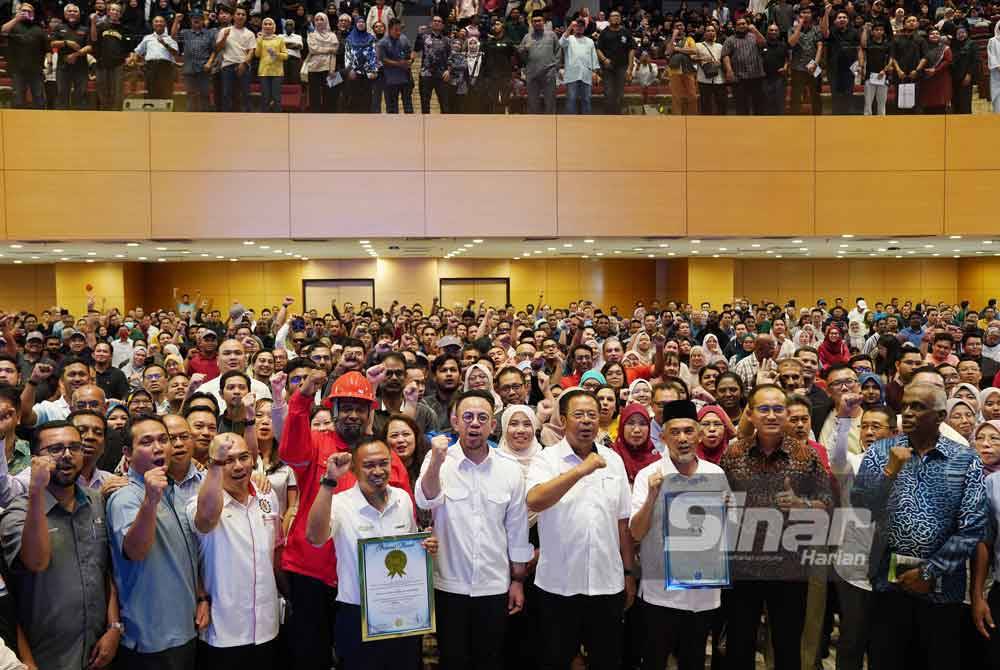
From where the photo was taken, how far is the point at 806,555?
14.2 ft

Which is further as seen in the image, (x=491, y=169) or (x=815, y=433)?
(x=491, y=169)

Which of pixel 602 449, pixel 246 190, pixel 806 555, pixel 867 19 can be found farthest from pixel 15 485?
pixel 867 19

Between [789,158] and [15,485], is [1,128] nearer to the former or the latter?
[15,485]

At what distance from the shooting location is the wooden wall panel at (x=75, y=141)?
43.5 feet

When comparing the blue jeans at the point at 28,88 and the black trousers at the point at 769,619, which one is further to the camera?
the blue jeans at the point at 28,88

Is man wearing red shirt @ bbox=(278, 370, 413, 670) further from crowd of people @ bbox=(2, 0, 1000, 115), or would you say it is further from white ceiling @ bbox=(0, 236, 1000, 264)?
white ceiling @ bbox=(0, 236, 1000, 264)

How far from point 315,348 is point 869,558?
526cm

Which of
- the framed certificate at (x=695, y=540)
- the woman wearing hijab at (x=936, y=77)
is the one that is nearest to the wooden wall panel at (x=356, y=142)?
the woman wearing hijab at (x=936, y=77)

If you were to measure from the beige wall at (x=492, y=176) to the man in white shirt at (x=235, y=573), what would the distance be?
10.9 meters

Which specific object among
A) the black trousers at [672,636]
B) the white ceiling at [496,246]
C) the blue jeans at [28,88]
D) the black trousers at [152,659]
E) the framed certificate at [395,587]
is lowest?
the black trousers at [672,636]

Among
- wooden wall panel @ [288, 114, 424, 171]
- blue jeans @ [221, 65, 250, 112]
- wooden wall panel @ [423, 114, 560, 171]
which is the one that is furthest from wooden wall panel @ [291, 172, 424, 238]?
blue jeans @ [221, 65, 250, 112]

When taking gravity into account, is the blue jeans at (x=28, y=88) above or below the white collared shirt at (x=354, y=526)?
above

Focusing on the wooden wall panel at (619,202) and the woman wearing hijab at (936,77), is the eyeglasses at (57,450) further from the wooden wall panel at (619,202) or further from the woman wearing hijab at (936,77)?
the woman wearing hijab at (936,77)

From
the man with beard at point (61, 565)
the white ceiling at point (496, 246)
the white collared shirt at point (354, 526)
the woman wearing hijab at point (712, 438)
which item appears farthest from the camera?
the white ceiling at point (496, 246)
